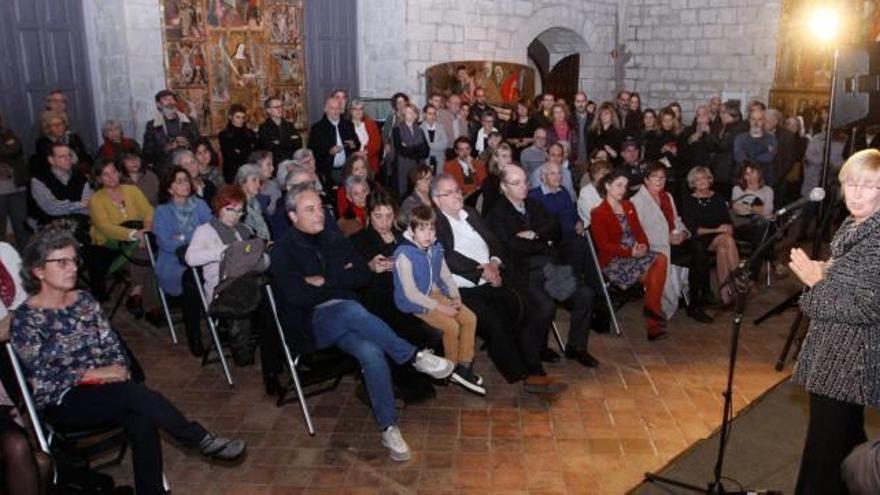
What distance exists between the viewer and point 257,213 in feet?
18.6

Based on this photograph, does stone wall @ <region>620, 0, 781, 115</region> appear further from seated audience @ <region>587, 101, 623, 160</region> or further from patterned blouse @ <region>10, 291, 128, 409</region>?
patterned blouse @ <region>10, 291, 128, 409</region>

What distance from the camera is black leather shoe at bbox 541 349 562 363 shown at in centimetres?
513

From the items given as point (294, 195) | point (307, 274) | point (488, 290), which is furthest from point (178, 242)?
point (488, 290)

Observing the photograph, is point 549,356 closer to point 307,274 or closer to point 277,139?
point 307,274

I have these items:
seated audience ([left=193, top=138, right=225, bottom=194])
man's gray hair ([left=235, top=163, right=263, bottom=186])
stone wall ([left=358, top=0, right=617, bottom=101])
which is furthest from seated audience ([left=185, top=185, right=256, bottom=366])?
stone wall ([left=358, top=0, right=617, bottom=101])

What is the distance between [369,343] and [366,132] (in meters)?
4.86

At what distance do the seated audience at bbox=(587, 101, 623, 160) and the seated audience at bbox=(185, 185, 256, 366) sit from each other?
573 centimetres

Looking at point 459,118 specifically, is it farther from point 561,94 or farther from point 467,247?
point 561,94

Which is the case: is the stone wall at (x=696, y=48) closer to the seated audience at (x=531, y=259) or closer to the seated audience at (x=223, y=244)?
the seated audience at (x=531, y=259)

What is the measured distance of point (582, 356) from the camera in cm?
507

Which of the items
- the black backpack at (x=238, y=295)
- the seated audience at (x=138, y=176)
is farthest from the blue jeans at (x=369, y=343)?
the seated audience at (x=138, y=176)

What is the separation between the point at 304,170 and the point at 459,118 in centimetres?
375

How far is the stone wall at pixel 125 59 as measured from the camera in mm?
8625

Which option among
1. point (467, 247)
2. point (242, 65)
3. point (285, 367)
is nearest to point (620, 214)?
point (467, 247)
